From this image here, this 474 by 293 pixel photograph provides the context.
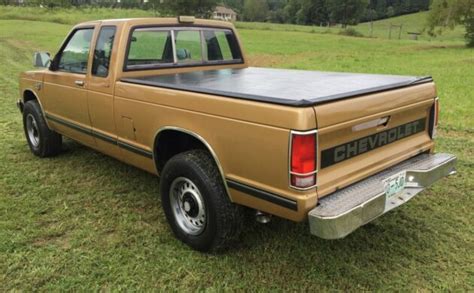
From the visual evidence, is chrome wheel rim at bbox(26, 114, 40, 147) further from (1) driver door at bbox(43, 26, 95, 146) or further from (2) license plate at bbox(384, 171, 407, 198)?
(2) license plate at bbox(384, 171, 407, 198)

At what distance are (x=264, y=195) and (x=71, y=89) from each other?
2849mm

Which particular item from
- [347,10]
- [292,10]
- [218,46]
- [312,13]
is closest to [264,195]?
[218,46]

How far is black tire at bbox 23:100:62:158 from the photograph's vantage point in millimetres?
5469

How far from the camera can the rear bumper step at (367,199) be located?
2.55 metres

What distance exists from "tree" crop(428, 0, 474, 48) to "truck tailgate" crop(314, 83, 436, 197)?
96.0 ft

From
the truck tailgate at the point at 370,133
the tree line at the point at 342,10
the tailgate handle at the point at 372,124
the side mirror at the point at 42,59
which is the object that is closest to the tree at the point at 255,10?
the tree line at the point at 342,10

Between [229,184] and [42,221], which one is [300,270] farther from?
[42,221]

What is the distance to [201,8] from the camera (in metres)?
64.2

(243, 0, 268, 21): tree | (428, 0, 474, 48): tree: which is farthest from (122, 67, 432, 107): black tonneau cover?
(243, 0, 268, 21): tree

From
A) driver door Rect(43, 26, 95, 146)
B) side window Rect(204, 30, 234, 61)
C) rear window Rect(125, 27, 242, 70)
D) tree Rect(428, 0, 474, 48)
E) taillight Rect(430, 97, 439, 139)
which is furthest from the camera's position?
tree Rect(428, 0, 474, 48)

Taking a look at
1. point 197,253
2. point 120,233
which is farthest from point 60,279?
point 197,253

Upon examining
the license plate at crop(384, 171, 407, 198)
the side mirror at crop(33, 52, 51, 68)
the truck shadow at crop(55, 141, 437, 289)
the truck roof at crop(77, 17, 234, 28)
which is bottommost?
the truck shadow at crop(55, 141, 437, 289)

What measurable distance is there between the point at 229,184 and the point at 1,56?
57.0 feet

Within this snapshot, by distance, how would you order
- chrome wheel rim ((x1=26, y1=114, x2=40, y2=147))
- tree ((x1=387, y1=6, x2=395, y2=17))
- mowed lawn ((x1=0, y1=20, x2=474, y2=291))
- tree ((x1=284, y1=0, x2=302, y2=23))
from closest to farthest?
mowed lawn ((x1=0, y1=20, x2=474, y2=291)), chrome wheel rim ((x1=26, y1=114, x2=40, y2=147)), tree ((x1=387, y1=6, x2=395, y2=17)), tree ((x1=284, y1=0, x2=302, y2=23))
